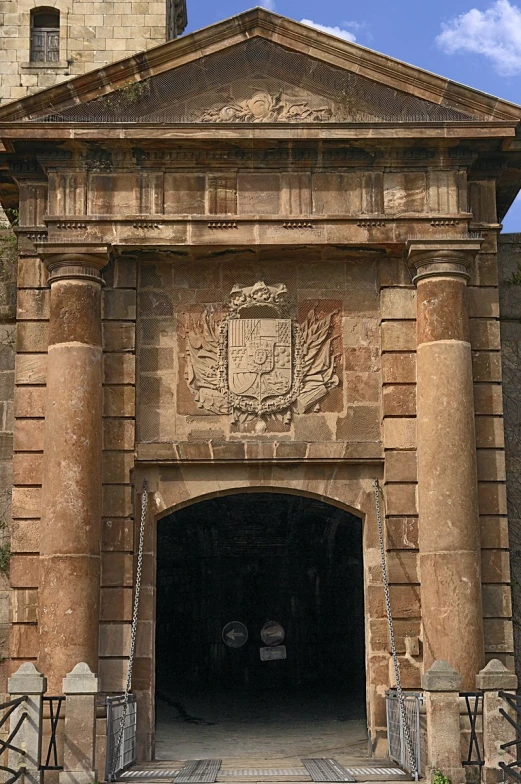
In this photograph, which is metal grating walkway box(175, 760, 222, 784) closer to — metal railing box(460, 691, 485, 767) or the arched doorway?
metal railing box(460, 691, 485, 767)

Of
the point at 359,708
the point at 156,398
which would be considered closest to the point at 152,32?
the point at 156,398

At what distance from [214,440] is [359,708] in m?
7.34

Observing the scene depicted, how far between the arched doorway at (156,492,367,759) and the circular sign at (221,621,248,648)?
0.8 inches

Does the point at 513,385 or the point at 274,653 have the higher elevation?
the point at 513,385

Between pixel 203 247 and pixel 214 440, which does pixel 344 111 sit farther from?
pixel 214 440

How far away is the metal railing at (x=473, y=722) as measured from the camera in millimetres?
12781

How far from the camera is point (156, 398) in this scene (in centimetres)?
1522

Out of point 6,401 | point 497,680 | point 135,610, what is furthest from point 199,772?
point 6,401

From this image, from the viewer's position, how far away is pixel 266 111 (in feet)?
50.6

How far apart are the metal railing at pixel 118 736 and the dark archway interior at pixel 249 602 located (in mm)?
9430

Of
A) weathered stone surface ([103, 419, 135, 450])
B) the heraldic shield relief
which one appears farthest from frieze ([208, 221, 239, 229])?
weathered stone surface ([103, 419, 135, 450])

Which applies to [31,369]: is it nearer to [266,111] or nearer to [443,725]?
[266,111]

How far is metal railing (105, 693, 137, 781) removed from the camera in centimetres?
1302

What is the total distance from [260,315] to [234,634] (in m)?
10.7
